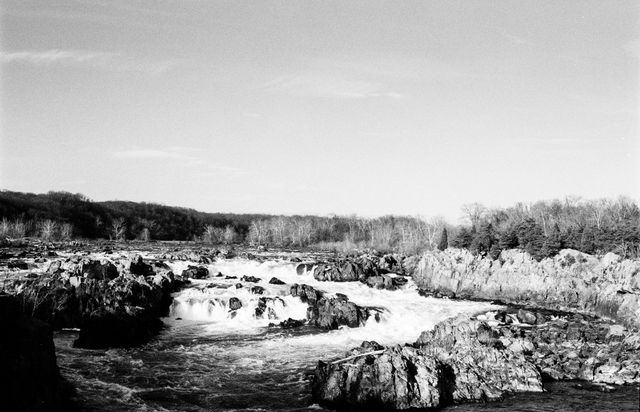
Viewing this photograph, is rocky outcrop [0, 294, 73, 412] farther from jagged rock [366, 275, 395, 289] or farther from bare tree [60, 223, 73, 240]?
bare tree [60, 223, 73, 240]

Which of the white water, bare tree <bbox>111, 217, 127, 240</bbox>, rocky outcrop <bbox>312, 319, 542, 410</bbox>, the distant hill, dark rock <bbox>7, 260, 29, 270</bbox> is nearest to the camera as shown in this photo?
rocky outcrop <bbox>312, 319, 542, 410</bbox>

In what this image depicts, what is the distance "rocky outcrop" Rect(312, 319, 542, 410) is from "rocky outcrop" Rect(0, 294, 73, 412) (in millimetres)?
11027

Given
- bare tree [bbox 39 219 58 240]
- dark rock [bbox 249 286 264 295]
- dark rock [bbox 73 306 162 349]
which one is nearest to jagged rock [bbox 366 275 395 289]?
dark rock [bbox 249 286 264 295]

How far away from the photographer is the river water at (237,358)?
2261 centimetres

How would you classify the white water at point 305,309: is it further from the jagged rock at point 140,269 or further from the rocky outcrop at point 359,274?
the jagged rock at point 140,269

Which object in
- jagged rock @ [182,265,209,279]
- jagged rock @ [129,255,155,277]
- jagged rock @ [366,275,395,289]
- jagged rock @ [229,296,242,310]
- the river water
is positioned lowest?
the river water

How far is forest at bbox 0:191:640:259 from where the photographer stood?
214 ft

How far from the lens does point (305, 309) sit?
144 feet

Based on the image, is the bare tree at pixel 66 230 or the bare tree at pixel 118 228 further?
the bare tree at pixel 118 228

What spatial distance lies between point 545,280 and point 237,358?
35.8 meters

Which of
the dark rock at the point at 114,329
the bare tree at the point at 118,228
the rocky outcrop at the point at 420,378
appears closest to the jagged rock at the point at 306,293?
the dark rock at the point at 114,329

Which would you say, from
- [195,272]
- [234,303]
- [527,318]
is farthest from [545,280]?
[195,272]

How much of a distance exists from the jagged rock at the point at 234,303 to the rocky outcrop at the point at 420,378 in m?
18.5

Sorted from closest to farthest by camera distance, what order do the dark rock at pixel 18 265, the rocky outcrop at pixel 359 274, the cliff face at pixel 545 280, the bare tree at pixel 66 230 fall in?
the cliff face at pixel 545 280 < the dark rock at pixel 18 265 < the rocky outcrop at pixel 359 274 < the bare tree at pixel 66 230
